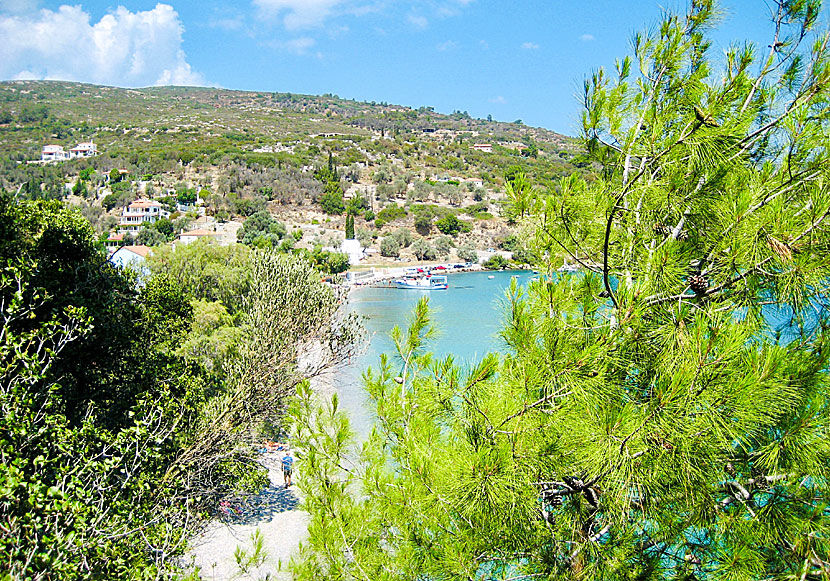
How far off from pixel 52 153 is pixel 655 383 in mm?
86345

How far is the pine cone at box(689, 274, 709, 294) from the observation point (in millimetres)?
2164

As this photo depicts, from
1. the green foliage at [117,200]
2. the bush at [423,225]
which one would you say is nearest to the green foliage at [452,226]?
the bush at [423,225]

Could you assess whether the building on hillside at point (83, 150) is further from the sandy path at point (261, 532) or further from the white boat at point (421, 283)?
the sandy path at point (261, 532)

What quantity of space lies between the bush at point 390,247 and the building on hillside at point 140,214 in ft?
61.7

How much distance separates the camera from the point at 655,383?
6.12 feet

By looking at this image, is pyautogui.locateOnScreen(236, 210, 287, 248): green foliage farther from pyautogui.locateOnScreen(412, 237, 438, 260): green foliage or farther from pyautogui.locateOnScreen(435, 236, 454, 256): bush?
pyautogui.locateOnScreen(435, 236, 454, 256): bush

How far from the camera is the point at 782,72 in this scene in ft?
7.82

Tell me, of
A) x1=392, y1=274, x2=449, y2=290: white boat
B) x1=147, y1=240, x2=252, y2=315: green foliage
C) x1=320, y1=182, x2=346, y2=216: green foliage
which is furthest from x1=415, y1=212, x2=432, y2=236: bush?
x1=147, y1=240, x2=252, y2=315: green foliage

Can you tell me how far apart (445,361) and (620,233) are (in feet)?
3.08

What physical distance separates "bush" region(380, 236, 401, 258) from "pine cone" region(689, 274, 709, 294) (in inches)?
1896

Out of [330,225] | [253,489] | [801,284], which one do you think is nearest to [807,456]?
[801,284]

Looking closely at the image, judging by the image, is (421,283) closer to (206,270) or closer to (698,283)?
(206,270)

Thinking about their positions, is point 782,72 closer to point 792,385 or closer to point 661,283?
point 661,283

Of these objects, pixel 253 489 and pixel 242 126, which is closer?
pixel 253 489
